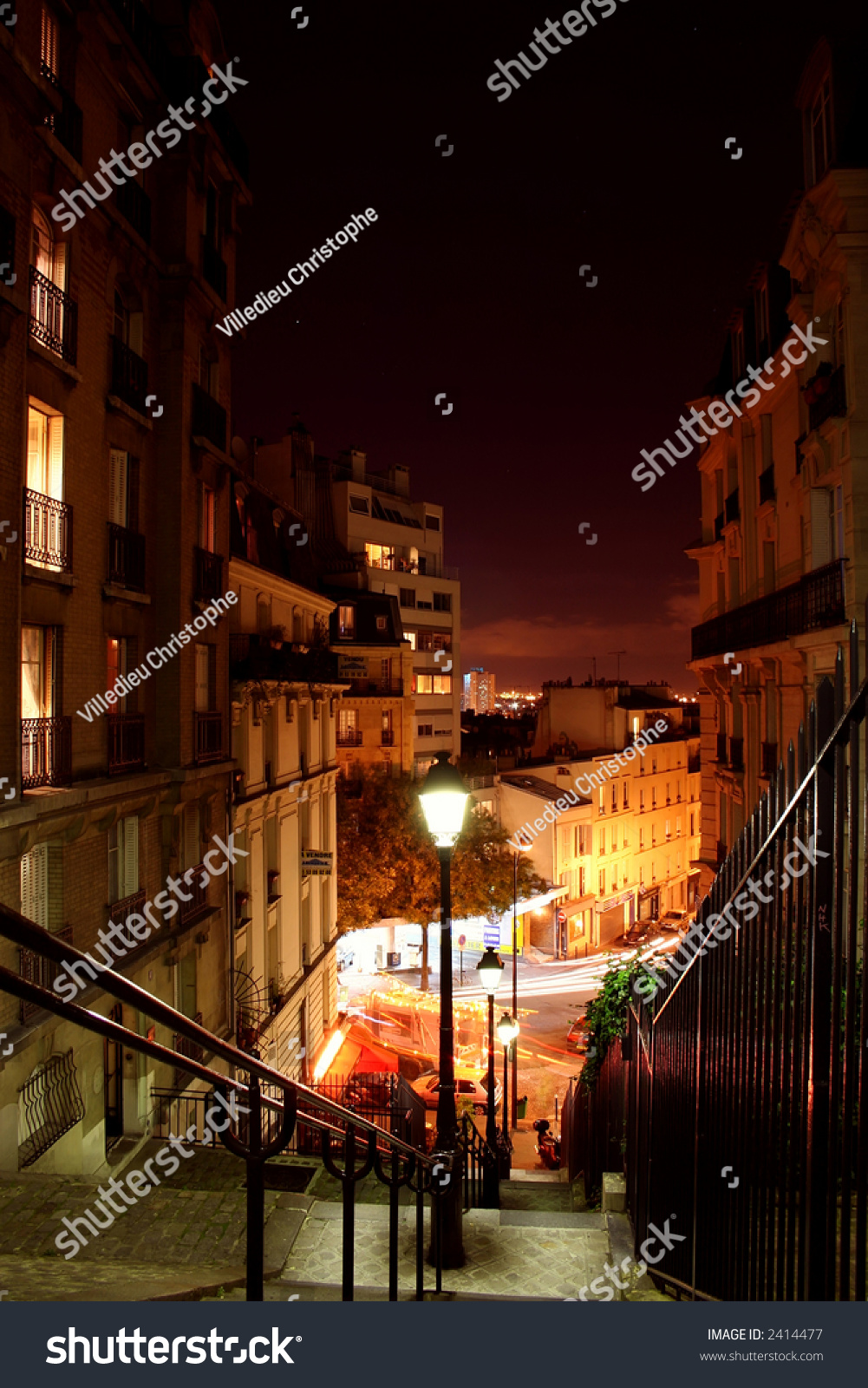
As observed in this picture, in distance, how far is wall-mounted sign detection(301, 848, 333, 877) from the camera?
26.0 meters

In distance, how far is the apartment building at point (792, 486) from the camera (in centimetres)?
1325

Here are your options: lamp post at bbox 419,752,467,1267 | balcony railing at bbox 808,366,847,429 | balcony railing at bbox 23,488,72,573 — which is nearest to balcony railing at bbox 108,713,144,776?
balcony railing at bbox 23,488,72,573

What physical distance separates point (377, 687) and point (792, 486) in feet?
83.6

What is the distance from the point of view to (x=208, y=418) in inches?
648

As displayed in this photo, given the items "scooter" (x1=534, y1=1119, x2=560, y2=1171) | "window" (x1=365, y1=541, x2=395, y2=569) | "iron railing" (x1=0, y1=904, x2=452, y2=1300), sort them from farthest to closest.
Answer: "window" (x1=365, y1=541, x2=395, y2=569) → "scooter" (x1=534, y1=1119, x2=560, y2=1171) → "iron railing" (x1=0, y1=904, x2=452, y2=1300)

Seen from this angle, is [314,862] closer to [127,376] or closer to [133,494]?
[133,494]

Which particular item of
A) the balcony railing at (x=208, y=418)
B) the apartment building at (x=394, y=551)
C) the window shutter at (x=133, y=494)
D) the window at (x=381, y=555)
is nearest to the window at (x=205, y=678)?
the window shutter at (x=133, y=494)

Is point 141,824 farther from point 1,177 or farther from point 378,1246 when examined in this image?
point 1,177

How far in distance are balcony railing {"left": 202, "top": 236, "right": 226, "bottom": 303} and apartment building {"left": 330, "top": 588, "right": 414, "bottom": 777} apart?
71.7 ft

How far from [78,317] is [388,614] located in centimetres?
2795

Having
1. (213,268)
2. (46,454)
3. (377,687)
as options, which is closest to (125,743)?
(46,454)

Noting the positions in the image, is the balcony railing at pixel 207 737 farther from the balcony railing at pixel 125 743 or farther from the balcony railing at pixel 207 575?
the balcony railing at pixel 207 575

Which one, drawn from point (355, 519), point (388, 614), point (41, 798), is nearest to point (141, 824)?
point (41, 798)

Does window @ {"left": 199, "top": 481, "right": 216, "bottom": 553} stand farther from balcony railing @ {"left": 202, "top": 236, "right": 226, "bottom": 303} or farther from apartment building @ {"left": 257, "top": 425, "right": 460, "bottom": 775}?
apartment building @ {"left": 257, "top": 425, "right": 460, "bottom": 775}
